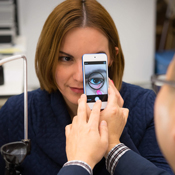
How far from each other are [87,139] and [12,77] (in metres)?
0.99

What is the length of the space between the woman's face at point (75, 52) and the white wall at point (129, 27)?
4.68 feet

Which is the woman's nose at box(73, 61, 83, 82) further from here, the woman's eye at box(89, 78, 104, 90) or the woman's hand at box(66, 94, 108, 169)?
the woman's hand at box(66, 94, 108, 169)

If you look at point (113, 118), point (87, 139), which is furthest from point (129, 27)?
point (87, 139)

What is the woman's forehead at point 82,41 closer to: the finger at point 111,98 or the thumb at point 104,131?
the finger at point 111,98

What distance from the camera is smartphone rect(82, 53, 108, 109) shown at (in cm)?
75

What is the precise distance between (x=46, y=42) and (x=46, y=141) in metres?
0.37

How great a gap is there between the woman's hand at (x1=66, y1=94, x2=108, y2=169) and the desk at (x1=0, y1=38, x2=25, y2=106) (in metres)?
0.66

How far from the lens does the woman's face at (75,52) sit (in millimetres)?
819

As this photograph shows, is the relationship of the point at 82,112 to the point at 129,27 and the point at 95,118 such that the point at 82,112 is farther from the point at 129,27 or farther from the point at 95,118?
the point at 129,27

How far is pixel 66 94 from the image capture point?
893mm

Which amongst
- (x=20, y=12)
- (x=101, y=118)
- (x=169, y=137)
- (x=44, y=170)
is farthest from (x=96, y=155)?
(x=20, y=12)

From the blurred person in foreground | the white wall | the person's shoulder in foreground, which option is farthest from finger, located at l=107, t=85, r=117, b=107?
the white wall

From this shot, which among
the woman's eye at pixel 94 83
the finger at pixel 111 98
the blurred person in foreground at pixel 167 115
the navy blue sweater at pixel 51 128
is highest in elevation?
the blurred person in foreground at pixel 167 115

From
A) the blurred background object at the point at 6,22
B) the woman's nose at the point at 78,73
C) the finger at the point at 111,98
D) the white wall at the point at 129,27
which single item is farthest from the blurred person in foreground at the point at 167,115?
the white wall at the point at 129,27
